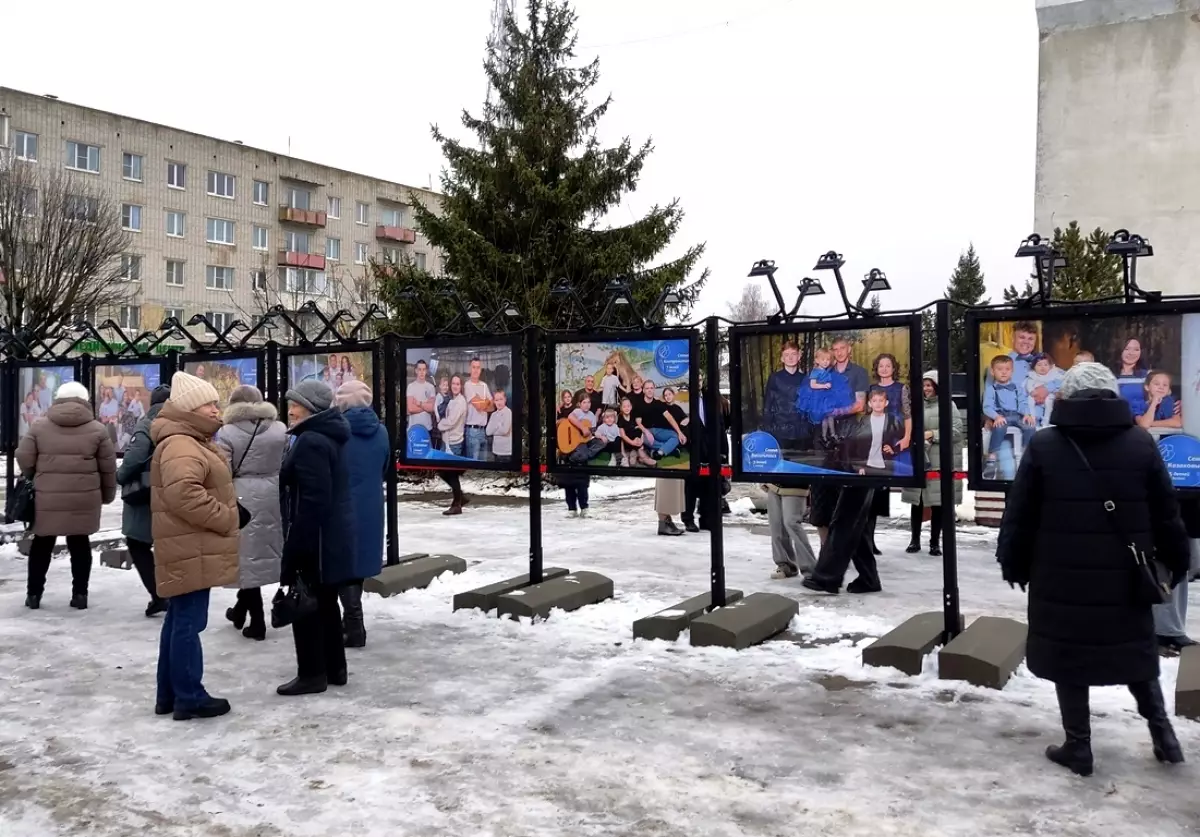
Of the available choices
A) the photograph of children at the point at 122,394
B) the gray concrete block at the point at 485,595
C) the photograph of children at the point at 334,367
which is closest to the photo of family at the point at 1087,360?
the gray concrete block at the point at 485,595

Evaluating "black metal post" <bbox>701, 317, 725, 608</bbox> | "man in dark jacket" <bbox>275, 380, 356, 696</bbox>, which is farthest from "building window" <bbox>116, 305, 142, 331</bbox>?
"man in dark jacket" <bbox>275, 380, 356, 696</bbox>

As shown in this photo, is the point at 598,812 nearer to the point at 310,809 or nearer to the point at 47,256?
the point at 310,809

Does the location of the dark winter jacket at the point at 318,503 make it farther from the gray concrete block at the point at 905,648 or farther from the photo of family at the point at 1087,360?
the photo of family at the point at 1087,360

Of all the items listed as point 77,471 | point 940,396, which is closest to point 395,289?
point 77,471

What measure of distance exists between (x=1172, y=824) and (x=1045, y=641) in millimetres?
861

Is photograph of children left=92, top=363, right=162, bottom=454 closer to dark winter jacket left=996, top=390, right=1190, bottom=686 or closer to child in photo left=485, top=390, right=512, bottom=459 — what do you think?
child in photo left=485, top=390, right=512, bottom=459

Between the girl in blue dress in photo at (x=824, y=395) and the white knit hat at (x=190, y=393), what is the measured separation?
3917 millimetres

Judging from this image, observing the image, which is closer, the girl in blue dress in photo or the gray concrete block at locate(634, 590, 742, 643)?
the gray concrete block at locate(634, 590, 742, 643)

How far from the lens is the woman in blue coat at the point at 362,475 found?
6.49 metres

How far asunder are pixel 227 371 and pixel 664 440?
17.1 feet

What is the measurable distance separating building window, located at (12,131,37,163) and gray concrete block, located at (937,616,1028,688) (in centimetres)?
4385

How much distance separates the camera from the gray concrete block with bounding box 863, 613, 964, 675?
6055mm

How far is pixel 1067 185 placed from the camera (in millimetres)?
26969

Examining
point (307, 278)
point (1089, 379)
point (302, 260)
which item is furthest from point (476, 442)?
point (307, 278)
